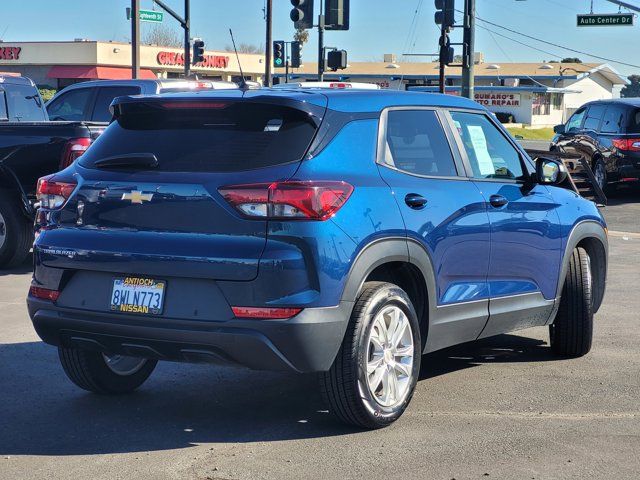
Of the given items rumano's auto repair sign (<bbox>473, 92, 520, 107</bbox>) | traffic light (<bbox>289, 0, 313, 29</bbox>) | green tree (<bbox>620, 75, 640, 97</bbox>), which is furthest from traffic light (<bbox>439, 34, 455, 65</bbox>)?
green tree (<bbox>620, 75, 640, 97</bbox>)

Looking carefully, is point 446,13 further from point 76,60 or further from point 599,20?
point 76,60

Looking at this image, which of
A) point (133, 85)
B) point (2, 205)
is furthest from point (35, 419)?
point (133, 85)

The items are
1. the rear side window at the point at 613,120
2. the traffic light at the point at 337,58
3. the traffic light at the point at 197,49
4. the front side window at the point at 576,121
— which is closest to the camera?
the rear side window at the point at 613,120

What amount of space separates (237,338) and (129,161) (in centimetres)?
115

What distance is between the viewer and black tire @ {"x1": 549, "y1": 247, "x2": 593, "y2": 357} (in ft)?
24.4

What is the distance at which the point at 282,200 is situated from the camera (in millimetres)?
5137

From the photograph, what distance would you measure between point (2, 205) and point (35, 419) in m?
6.31

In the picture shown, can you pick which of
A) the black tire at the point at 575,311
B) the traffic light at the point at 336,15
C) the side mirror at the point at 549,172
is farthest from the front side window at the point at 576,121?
the side mirror at the point at 549,172

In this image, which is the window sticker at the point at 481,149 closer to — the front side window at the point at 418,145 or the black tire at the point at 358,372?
the front side window at the point at 418,145

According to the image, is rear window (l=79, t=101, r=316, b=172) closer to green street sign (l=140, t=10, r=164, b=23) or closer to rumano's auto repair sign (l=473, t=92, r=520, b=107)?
green street sign (l=140, t=10, r=164, b=23)

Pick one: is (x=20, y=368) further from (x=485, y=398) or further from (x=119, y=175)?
(x=485, y=398)

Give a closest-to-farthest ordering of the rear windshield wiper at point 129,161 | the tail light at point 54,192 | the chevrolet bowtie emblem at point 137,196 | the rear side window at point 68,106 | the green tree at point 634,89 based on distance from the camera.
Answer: the chevrolet bowtie emblem at point 137,196 → the rear windshield wiper at point 129,161 → the tail light at point 54,192 → the rear side window at point 68,106 → the green tree at point 634,89

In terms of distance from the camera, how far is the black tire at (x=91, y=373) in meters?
6.28

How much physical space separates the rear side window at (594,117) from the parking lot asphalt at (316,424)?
46.5 ft
